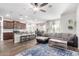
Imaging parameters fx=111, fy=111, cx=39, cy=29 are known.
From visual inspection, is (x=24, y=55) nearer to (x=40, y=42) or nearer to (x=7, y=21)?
(x=40, y=42)

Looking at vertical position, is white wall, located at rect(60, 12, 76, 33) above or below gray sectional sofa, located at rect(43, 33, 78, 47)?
above

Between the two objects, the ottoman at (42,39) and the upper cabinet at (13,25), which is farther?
the ottoman at (42,39)

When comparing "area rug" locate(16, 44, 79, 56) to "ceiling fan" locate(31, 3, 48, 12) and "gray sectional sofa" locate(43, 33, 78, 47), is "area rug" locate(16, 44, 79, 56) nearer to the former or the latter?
"gray sectional sofa" locate(43, 33, 78, 47)

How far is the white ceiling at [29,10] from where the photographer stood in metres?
2.61

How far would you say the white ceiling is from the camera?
2.61 m

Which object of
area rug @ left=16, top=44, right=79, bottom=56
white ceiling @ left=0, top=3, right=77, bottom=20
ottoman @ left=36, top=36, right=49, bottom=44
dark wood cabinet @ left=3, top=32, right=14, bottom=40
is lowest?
area rug @ left=16, top=44, right=79, bottom=56

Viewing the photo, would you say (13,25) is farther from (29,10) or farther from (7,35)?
(29,10)

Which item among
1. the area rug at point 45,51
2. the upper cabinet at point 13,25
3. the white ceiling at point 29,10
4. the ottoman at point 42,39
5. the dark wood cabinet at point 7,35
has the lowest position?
the area rug at point 45,51

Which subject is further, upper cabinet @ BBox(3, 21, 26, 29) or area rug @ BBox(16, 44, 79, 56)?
area rug @ BBox(16, 44, 79, 56)

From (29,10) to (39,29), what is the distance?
518 millimetres

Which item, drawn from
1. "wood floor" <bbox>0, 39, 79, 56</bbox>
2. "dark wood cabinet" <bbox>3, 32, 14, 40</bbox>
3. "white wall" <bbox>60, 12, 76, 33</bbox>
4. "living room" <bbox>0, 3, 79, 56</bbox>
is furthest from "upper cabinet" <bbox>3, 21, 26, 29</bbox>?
"white wall" <bbox>60, 12, 76, 33</bbox>

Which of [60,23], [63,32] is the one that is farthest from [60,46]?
[60,23]

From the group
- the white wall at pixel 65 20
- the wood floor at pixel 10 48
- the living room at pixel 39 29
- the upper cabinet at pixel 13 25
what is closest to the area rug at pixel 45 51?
the living room at pixel 39 29

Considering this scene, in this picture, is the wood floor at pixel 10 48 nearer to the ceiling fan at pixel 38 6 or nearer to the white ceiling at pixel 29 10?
the white ceiling at pixel 29 10
